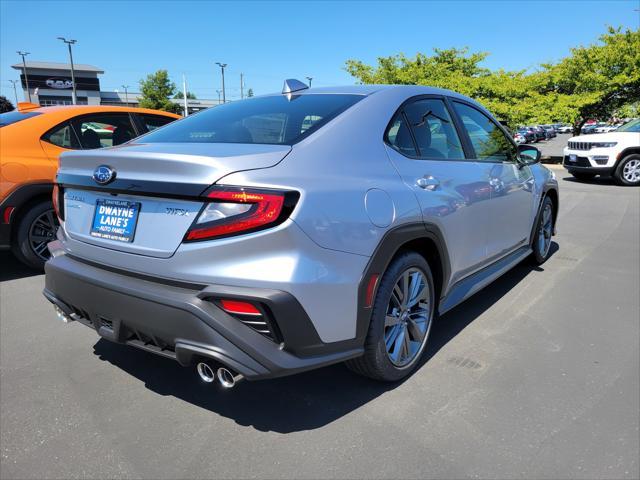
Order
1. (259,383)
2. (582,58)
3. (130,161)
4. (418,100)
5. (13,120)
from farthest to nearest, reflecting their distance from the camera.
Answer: (582,58) < (13,120) < (418,100) < (259,383) < (130,161)

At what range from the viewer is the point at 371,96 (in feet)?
8.95

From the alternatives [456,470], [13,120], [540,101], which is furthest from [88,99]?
[456,470]

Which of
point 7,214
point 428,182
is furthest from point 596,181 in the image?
point 7,214

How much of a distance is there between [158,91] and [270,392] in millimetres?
58021

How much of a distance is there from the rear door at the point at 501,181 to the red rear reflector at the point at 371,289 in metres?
1.55

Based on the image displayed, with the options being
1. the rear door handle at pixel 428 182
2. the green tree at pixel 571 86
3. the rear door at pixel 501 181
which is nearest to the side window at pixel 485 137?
the rear door at pixel 501 181

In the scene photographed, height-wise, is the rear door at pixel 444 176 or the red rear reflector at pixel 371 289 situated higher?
the rear door at pixel 444 176

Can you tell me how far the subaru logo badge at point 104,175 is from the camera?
7.29 feet

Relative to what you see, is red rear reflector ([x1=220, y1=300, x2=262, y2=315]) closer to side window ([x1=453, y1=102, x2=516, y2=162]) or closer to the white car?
side window ([x1=453, y1=102, x2=516, y2=162])

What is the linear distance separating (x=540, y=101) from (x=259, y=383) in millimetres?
19996

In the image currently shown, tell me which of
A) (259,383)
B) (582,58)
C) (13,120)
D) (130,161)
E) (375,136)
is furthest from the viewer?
(582,58)

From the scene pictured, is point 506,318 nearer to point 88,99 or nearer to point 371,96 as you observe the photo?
point 371,96

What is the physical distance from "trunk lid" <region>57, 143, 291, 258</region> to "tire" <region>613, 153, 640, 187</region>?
1225 cm

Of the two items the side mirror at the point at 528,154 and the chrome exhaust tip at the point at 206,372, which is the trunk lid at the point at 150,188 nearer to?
the chrome exhaust tip at the point at 206,372
